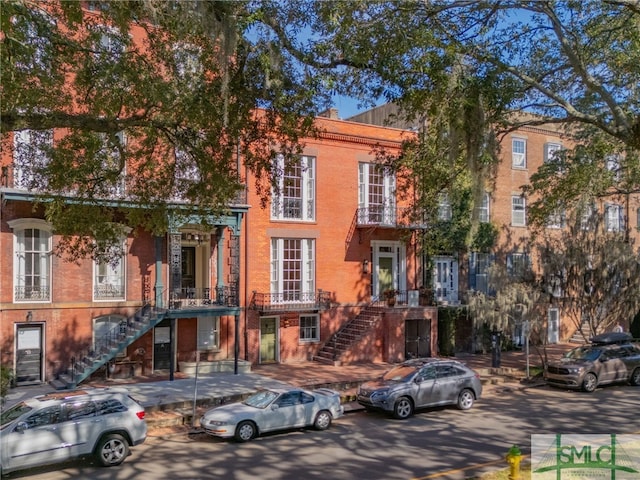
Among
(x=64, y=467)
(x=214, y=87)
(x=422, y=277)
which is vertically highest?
(x=214, y=87)

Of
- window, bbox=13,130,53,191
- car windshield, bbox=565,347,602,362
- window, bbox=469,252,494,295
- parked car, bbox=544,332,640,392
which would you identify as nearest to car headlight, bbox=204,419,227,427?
window, bbox=13,130,53,191

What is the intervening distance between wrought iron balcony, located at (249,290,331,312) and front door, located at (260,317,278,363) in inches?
36.1

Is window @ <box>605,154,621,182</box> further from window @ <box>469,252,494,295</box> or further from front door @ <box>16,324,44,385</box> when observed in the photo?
front door @ <box>16,324,44,385</box>

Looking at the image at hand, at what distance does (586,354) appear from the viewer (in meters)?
21.6

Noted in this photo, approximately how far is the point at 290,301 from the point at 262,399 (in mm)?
9770

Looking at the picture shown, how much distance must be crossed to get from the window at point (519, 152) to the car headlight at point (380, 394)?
1922 centimetres

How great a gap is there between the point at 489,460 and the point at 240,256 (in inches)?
542

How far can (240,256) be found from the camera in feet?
76.9

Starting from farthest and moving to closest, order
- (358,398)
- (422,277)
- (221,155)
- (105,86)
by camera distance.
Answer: (422,277) < (358,398) < (221,155) < (105,86)

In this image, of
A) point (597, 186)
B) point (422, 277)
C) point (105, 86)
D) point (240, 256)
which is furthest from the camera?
point (422, 277)

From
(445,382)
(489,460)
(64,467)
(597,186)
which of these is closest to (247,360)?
(445,382)

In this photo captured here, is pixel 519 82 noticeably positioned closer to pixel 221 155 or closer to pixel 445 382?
pixel 221 155

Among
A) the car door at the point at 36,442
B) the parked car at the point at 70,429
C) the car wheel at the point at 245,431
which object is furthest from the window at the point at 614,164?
the car door at the point at 36,442

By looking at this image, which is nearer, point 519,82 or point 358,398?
point 519,82
